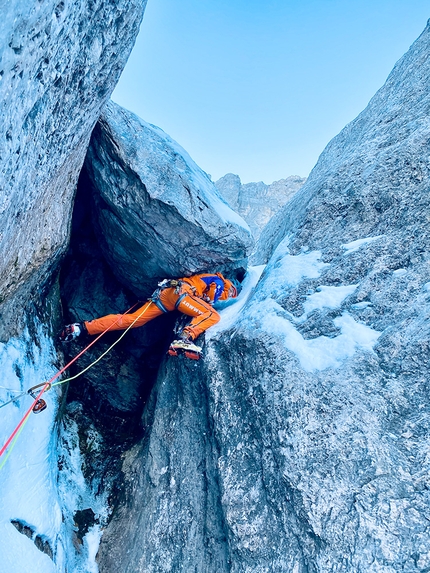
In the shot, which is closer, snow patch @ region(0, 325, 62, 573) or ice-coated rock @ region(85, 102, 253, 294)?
snow patch @ region(0, 325, 62, 573)

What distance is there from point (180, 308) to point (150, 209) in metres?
1.97

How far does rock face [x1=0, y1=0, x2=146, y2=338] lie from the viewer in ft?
9.41

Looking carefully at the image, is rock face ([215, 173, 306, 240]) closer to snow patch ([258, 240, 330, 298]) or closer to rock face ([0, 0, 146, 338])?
snow patch ([258, 240, 330, 298])

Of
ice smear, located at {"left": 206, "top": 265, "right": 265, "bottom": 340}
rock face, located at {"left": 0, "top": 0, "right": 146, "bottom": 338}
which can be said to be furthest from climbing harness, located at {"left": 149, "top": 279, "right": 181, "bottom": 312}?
rock face, located at {"left": 0, "top": 0, "right": 146, "bottom": 338}

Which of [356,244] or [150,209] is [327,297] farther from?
[150,209]

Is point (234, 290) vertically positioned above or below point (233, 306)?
above

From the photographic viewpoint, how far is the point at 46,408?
5.41 metres

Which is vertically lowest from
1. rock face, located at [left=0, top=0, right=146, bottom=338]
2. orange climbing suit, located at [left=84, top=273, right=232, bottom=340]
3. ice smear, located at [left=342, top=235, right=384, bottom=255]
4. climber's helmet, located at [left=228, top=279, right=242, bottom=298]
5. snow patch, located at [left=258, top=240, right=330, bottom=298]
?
ice smear, located at [left=342, top=235, right=384, bottom=255]

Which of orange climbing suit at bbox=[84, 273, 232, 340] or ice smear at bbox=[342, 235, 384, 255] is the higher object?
orange climbing suit at bbox=[84, 273, 232, 340]

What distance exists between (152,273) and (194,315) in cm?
148

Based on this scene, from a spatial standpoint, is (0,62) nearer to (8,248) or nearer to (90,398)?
(8,248)

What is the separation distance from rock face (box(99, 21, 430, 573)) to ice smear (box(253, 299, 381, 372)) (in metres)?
0.02

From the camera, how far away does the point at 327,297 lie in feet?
16.8

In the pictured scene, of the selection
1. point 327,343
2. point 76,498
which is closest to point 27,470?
point 76,498
